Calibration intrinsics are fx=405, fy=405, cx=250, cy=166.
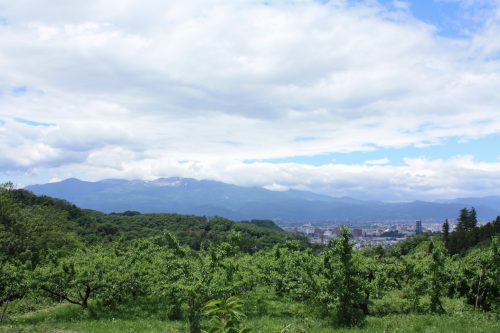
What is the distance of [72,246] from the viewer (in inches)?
2724

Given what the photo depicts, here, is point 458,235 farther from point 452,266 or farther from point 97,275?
point 97,275

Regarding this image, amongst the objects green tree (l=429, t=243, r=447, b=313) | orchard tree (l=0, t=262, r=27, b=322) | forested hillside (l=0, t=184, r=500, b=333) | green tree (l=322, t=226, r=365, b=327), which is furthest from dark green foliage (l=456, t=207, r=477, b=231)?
orchard tree (l=0, t=262, r=27, b=322)

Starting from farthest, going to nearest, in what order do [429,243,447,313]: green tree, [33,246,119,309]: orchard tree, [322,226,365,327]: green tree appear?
[33,246,119,309]: orchard tree, [429,243,447,313]: green tree, [322,226,365,327]: green tree

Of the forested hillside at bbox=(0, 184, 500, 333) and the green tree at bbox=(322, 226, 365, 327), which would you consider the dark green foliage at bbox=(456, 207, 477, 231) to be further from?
the green tree at bbox=(322, 226, 365, 327)

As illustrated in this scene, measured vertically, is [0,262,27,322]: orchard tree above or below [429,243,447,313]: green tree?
below

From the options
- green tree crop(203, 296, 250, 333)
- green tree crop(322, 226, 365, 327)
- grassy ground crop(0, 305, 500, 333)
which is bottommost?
grassy ground crop(0, 305, 500, 333)

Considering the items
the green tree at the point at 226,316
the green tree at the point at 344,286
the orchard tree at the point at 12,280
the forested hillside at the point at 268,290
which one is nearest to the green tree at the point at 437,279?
the forested hillside at the point at 268,290

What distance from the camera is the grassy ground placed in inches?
680

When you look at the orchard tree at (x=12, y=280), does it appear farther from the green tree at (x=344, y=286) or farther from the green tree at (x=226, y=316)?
the green tree at (x=226, y=316)

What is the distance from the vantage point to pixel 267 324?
21016mm

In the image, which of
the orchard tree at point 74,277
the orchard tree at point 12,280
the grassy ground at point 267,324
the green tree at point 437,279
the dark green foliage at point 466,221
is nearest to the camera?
the grassy ground at point 267,324

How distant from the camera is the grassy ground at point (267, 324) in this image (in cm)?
1727

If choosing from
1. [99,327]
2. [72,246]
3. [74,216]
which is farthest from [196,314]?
[74,216]

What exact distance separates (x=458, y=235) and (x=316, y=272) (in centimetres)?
7454
